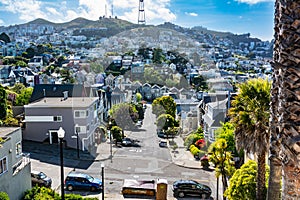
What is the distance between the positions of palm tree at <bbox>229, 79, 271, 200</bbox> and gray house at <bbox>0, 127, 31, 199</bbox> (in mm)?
6978

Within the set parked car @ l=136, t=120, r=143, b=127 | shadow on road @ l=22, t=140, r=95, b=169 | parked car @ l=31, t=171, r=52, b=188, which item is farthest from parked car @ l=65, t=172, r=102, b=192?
parked car @ l=136, t=120, r=143, b=127

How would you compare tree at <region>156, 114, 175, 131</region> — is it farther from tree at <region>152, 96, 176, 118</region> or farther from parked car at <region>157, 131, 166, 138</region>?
tree at <region>152, 96, 176, 118</region>

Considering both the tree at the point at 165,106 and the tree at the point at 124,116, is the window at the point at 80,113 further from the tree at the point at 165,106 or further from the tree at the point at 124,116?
the tree at the point at 165,106

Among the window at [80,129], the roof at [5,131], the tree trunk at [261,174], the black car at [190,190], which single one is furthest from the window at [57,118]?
the tree trunk at [261,174]

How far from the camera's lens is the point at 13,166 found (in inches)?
449

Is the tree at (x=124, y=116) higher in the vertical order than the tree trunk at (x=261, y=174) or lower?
lower

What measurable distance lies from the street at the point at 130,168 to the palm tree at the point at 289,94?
39.4ft

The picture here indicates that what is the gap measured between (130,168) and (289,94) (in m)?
16.1

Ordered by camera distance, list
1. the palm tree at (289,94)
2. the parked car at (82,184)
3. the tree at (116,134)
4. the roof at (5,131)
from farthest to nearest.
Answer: the tree at (116,134) < the parked car at (82,184) < the roof at (5,131) < the palm tree at (289,94)

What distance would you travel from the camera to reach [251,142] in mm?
8820

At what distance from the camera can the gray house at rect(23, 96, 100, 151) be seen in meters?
21.6

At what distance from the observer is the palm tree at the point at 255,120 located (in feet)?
27.7

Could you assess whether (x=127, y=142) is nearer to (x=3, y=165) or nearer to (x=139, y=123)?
(x=139, y=123)

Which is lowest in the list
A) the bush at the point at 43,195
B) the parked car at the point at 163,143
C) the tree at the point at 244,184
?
the parked car at the point at 163,143
